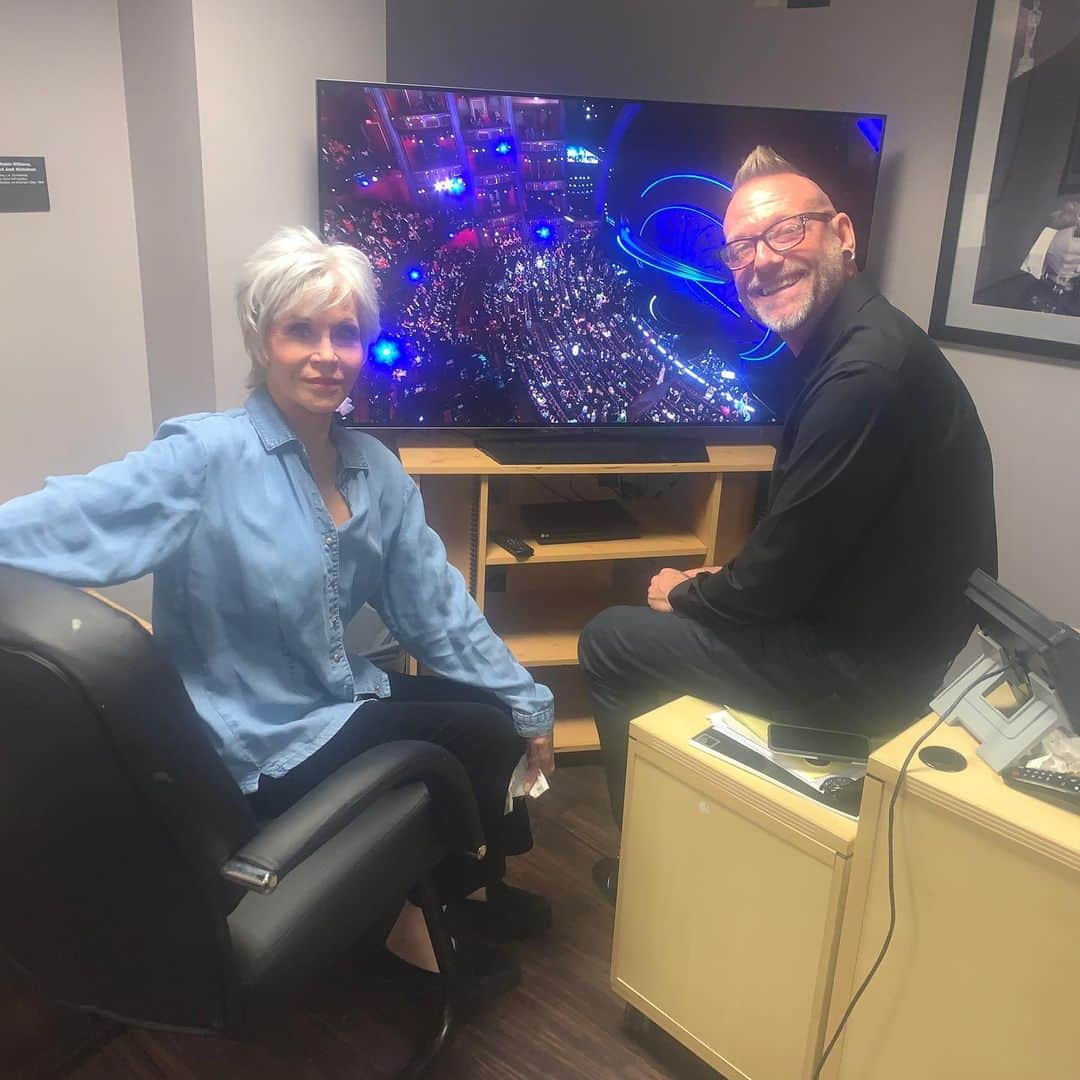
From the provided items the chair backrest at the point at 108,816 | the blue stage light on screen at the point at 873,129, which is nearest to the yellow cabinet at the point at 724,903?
the chair backrest at the point at 108,816

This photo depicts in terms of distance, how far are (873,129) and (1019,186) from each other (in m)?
0.36

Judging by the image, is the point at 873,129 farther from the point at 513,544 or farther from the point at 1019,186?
the point at 513,544

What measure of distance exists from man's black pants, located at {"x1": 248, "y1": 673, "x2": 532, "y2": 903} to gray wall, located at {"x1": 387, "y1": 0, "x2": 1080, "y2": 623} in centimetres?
131

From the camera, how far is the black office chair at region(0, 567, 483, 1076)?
883 mm

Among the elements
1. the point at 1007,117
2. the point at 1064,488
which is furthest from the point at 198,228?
the point at 1064,488

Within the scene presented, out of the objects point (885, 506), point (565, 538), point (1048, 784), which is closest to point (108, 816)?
point (1048, 784)

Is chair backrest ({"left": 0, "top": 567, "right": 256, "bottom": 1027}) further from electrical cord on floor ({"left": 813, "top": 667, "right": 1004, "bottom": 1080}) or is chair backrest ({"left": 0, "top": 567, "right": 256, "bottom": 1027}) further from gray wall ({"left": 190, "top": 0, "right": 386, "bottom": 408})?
gray wall ({"left": 190, "top": 0, "right": 386, "bottom": 408})

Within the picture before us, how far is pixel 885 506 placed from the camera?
152 centimetres

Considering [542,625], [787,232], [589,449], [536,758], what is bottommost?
[542,625]

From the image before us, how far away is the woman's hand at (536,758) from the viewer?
5.41 feet

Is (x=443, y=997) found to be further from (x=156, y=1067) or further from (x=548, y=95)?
(x=548, y=95)

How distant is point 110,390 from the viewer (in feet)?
7.48

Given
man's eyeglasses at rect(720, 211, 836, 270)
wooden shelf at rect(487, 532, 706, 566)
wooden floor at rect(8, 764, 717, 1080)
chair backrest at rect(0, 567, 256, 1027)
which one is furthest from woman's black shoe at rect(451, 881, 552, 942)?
man's eyeglasses at rect(720, 211, 836, 270)

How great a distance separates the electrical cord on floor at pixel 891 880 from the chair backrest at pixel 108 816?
0.77 meters
